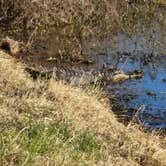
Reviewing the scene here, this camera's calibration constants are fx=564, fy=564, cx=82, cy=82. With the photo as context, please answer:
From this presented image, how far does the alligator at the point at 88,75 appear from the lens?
9875 mm

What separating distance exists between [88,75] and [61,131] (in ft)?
16.6

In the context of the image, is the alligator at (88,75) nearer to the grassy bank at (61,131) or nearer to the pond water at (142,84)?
the pond water at (142,84)

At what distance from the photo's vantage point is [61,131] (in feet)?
18.4

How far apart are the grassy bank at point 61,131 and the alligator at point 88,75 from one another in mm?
678

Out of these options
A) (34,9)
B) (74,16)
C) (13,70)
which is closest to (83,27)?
(74,16)

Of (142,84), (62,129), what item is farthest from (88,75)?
(62,129)

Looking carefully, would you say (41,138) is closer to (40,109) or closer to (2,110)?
(2,110)

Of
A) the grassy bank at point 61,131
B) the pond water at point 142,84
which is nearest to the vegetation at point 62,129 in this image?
the grassy bank at point 61,131

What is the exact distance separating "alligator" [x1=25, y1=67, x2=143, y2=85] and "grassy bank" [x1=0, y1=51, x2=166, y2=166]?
68 cm

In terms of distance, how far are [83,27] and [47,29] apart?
0.96 metres

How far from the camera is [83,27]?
15.0 meters

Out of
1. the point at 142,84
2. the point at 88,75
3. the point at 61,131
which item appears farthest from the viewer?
the point at 142,84

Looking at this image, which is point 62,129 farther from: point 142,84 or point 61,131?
point 142,84

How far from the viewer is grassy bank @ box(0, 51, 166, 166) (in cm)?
483
